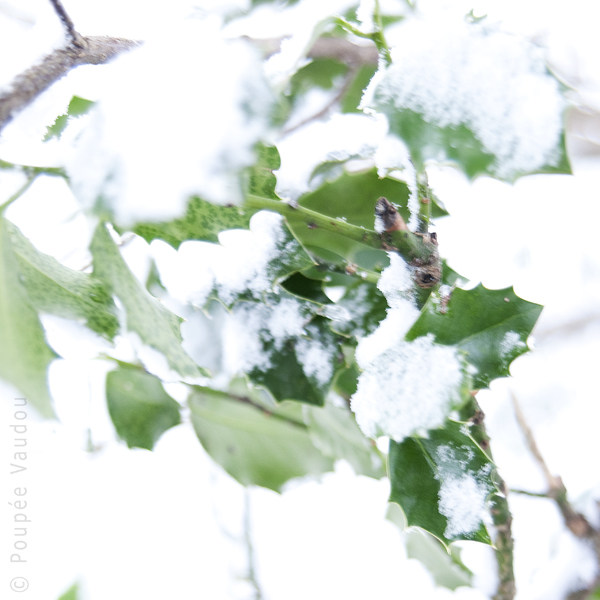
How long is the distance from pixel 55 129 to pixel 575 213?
3.43ft

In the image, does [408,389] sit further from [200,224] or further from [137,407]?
[137,407]

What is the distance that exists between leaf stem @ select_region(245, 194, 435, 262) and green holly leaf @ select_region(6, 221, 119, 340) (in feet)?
0.44

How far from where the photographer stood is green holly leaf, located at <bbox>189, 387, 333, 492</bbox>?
55 cm

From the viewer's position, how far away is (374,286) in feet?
1.23

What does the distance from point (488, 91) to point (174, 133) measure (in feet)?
0.47

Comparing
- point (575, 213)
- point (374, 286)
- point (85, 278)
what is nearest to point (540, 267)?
point (575, 213)

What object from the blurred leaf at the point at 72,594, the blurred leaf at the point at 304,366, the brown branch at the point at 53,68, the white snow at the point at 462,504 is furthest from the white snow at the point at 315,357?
the blurred leaf at the point at 72,594

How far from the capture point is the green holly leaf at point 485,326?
31 cm

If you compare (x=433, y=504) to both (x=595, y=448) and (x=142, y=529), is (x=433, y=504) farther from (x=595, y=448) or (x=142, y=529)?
(x=595, y=448)

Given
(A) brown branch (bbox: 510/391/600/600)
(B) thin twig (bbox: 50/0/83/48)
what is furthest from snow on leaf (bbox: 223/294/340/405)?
(A) brown branch (bbox: 510/391/600/600)

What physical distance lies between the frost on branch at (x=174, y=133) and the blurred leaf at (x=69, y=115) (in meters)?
0.19

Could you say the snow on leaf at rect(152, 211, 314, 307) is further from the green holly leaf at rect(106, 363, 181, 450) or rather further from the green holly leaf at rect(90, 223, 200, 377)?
the green holly leaf at rect(106, 363, 181, 450)

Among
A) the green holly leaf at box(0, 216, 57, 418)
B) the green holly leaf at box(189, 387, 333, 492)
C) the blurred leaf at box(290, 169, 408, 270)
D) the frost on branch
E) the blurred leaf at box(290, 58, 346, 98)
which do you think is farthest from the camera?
the blurred leaf at box(290, 58, 346, 98)

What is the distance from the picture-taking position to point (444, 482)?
308 millimetres
